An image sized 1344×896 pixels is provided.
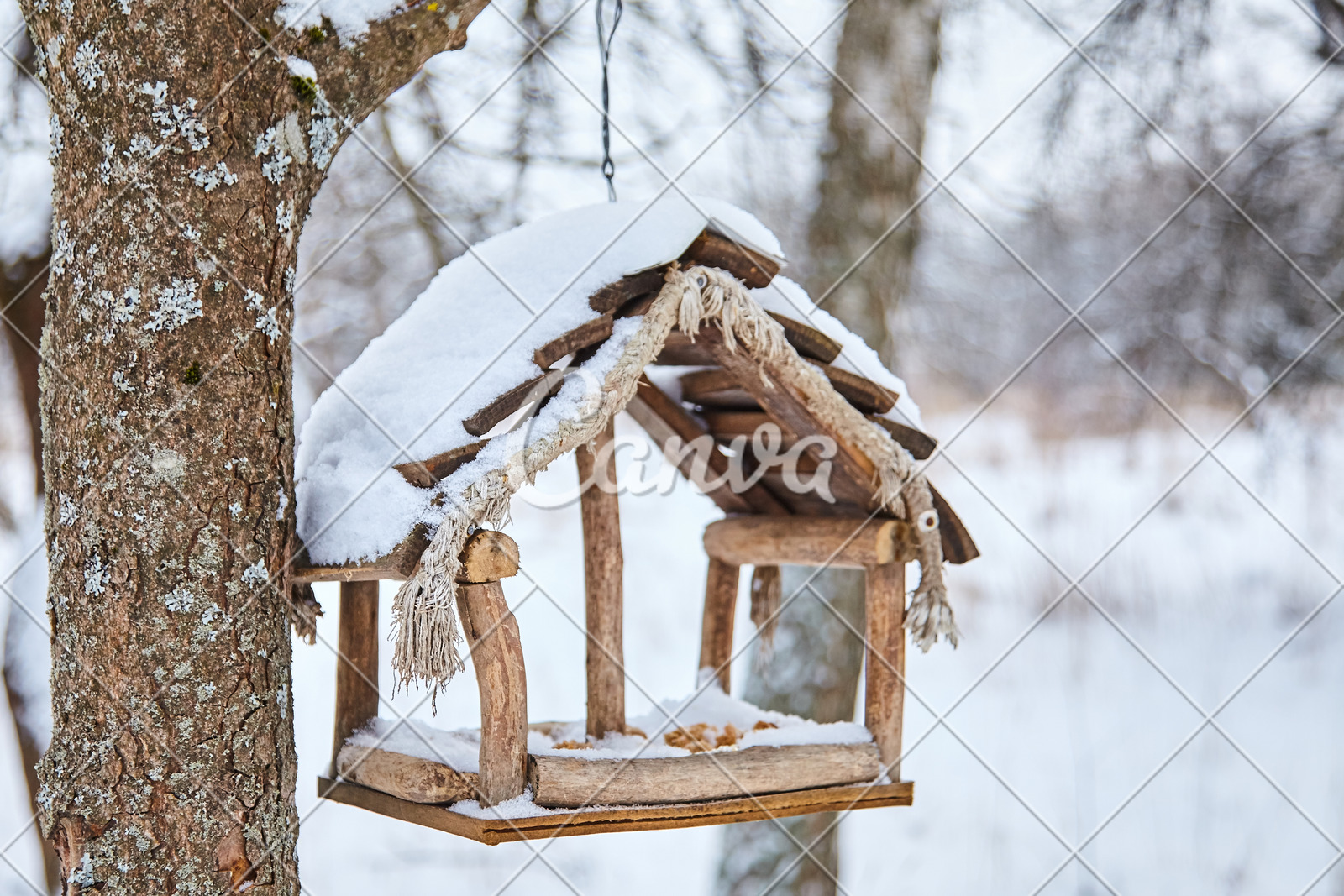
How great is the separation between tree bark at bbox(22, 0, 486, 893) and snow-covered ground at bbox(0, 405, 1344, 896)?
243 cm

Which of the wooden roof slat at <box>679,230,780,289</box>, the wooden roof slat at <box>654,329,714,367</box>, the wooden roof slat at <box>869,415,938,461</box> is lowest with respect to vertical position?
the wooden roof slat at <box>869,415,938,461</box>

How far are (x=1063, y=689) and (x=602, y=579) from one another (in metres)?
4.20

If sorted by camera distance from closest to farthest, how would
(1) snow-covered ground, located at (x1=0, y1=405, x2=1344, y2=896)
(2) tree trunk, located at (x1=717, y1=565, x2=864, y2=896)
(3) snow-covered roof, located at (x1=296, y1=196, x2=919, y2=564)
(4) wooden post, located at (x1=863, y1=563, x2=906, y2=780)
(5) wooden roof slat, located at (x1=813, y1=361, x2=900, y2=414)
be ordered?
(3) snow-covered roof, located at (x1=296, y1=196, x2=919, y2=564), (5) wooden roof slat, located at (x1=813, y1=361, x2=900, y2=414), (4) wooden post, located at (x1=863, y1=563, x2=906, y2=780), (2) tree trunk, located at (x1=717, y1=565, x2=864, y2=896), (1) snow-covered ground, located at (x1=0, y1=405, x2=1344, y2=896)

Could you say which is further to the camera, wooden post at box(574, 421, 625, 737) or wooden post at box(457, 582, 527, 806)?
wooden post at box(574, 421, 625, 737)

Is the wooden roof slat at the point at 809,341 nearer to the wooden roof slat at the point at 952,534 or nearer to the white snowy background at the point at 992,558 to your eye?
the wooden roof slat at the point at 952,534

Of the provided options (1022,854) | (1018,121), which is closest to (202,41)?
(1018,121)

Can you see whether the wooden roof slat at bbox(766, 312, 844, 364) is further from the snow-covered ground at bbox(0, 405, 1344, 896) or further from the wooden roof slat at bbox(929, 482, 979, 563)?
the snow-covered ground at bbox(0, 405, 1344, 896)

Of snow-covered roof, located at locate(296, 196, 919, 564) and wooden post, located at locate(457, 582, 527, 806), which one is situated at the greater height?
snow-covered roof, located at locate(296, 196, 919, 564)

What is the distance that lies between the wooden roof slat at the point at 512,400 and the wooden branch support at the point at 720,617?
1071mm

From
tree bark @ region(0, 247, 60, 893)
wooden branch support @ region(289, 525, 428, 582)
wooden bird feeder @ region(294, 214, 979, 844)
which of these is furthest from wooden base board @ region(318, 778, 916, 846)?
tree bark @ region(0, 247, 60, 893)

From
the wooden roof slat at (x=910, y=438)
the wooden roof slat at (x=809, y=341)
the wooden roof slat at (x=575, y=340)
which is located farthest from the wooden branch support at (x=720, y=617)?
the wooden roof slat at (x=575, y=340)

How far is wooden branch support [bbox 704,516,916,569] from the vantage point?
195 centimetres

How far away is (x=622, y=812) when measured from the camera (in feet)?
5.05

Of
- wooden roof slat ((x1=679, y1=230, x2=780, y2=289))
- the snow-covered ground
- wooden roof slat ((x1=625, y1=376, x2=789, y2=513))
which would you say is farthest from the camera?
the snow-covered ground
